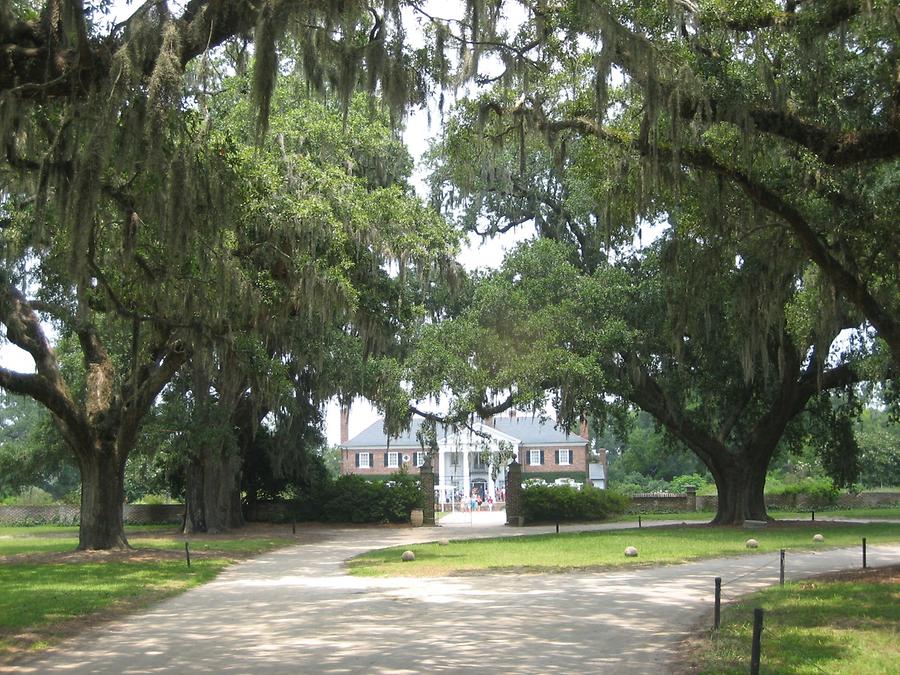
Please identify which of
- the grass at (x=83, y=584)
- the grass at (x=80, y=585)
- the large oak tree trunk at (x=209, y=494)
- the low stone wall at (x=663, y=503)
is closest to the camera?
the grass at (x=83, y=584)

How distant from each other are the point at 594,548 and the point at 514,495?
1380 centimetres

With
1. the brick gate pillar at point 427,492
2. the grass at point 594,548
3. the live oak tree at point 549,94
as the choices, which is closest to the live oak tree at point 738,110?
the live oak tree at point 549,94

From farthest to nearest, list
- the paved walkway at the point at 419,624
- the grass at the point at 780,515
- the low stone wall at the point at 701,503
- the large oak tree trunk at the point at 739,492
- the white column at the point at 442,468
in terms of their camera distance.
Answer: the white column at the point at 442,468 < the low stone wall at the point at 701,503 < the grass at the point at 780,515 < the large oak tree trunk at the point at 739,492 < the paved walkway at the point at 419,624

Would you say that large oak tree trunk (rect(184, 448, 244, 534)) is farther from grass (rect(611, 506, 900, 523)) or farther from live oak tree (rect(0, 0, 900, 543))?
live oak tree (rect(0, 0, 900, 543))

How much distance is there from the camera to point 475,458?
64.2 m

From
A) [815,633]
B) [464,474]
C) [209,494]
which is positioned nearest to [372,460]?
[464,474]

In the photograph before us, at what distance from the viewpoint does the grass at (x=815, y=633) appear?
25.3 feet

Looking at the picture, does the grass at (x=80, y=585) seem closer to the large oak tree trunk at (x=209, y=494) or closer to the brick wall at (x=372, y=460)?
the large oak tree trunk at (x=209, y=494)

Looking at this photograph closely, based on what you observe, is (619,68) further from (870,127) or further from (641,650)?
(641,650)

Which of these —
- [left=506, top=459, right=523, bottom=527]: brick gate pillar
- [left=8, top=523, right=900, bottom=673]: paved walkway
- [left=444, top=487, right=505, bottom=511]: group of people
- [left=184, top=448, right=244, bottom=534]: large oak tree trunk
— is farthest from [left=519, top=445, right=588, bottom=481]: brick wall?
[left=8, top=523, right=900, bottom=673]: paved walkway

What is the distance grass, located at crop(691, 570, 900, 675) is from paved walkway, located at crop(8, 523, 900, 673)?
1.71ft

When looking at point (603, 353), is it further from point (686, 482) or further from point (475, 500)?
point (686, 482)

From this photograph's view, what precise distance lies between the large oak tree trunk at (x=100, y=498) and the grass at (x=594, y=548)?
566 cm

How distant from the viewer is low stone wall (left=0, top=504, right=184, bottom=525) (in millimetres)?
39625
